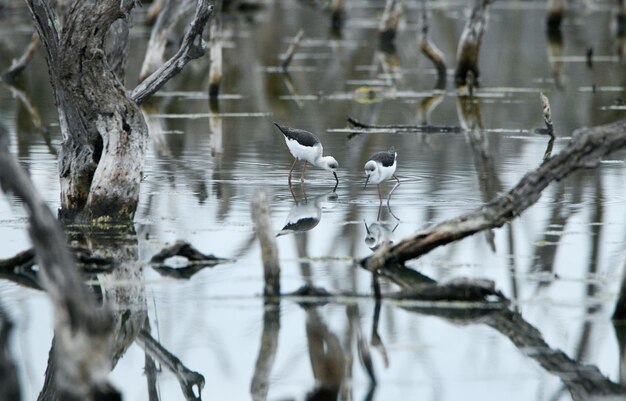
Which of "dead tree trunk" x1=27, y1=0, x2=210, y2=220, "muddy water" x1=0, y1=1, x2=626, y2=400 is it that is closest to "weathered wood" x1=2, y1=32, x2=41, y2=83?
"muddy water" x1=0, y1=1, x2=626, y2=400

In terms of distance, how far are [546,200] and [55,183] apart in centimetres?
528

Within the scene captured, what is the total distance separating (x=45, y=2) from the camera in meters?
10.8

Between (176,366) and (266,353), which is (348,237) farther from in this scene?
(176,366)

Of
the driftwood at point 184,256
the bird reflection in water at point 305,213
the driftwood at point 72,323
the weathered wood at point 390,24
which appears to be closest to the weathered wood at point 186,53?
the bird reflection in water at point 305,213

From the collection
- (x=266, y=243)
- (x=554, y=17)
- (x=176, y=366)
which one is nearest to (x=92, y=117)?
(x=266, y=243)

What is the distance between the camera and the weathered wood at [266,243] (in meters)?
8.13

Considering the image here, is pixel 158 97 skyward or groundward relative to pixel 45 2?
groundward

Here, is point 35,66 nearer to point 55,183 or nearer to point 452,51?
point 452,51

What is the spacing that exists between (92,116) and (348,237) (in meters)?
2.50

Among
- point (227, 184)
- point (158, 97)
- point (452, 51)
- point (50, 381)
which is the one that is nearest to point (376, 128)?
point (227, 184)

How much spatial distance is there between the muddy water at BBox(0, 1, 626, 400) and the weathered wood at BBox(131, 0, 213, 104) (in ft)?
3.85

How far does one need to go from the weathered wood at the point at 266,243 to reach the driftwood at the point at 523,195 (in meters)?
0.97

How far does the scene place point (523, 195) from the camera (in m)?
8.77

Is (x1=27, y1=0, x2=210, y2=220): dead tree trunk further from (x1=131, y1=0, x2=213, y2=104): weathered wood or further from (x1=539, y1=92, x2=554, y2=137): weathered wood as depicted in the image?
(x1=539, y1=92, x2=554, y2=137): weathered wood
